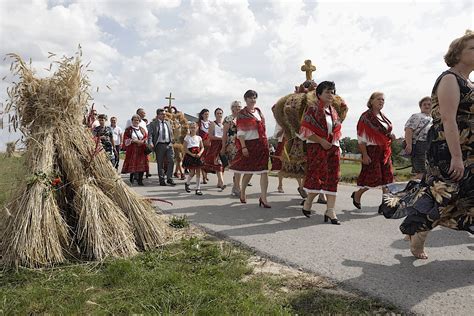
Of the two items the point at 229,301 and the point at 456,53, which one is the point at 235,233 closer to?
the point at 229,301

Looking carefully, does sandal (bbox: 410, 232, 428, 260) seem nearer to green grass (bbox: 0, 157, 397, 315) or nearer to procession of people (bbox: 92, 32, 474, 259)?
procession of people (bbox: 92, 32, 474, 259)

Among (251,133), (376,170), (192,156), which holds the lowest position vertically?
(376,170)

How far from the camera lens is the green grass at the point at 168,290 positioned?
8.84ft

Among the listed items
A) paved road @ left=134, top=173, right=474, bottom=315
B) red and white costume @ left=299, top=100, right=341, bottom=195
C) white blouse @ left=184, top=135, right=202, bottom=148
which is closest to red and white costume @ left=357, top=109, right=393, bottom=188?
paved road @ left=134, top=173, right=474, bottom=315

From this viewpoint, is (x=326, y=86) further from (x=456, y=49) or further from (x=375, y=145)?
(x=456, y=49)

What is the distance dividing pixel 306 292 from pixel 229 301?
614 mm

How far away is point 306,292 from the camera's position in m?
3.03

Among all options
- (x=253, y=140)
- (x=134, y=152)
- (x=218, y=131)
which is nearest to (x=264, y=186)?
(x=253, y=140)

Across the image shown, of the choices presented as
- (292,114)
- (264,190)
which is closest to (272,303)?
(264,190)

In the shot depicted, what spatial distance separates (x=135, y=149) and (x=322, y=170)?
633cm

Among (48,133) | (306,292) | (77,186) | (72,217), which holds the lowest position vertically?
(306,292)

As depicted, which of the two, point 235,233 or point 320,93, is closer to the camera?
point 235,233

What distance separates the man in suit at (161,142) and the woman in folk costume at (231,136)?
1.62 metres

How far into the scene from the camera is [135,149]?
10734 mm
